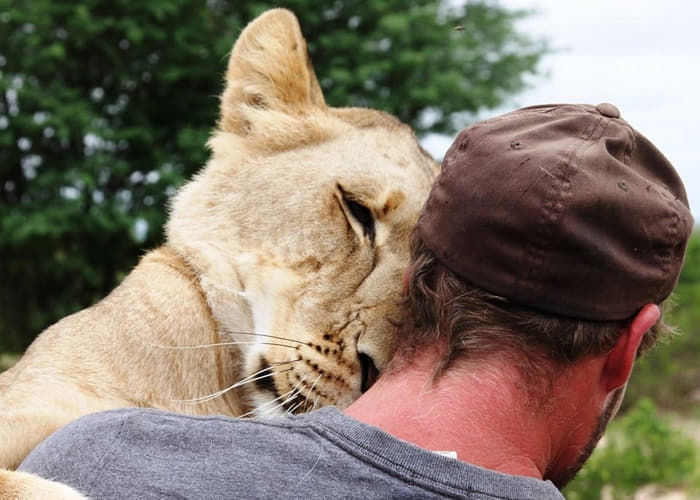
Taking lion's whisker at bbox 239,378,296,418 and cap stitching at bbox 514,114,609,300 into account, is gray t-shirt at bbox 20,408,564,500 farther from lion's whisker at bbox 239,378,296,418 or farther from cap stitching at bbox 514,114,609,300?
lion's whisker at bbox 239,378,296,418

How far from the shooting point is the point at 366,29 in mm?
10953

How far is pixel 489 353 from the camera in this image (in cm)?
206

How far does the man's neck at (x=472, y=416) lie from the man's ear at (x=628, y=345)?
0.63ft

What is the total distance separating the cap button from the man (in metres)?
0.01

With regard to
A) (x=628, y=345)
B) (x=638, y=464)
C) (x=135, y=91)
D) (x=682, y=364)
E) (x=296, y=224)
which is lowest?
(x=682, y=364)

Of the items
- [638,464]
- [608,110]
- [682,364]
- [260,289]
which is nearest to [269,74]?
[260,289]

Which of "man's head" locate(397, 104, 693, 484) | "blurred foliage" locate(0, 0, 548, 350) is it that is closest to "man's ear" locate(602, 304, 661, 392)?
"man's head" locate(397, 104, 693, 484)

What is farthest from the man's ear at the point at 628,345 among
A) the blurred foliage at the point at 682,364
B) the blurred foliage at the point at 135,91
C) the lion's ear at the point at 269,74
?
the blurred foliage at the point at 682,364

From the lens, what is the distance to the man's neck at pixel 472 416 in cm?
196

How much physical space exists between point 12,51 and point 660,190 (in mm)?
9520

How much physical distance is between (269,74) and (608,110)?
191 cm

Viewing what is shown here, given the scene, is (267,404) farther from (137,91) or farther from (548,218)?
(137,91)

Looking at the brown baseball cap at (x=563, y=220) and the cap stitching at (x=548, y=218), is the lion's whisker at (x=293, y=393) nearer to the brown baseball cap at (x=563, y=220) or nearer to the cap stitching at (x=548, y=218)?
the brown baseball cap at (x=563, y=220)

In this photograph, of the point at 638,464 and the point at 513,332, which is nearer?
the point at 513,332
